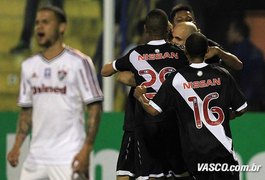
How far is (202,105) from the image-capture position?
8.12 m

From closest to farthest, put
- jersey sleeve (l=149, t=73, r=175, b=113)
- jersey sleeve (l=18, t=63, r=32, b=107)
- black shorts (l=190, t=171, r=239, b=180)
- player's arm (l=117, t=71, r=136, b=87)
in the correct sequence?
1. jersey sleeve (l=18, t=63, r=32, b=107)
2. black shorts (l=190, t=171, r=239, b=180)
3. jersey sleeve (l=149, t=73, r=175, b=113)
4. player's arm (l=117, t=71, r=136, b=87)

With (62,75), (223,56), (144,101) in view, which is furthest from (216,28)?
(62,75)

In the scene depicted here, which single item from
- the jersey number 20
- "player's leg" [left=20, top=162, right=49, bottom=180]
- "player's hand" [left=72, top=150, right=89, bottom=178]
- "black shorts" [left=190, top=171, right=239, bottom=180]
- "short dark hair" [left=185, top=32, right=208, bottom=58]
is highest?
"short dark hair" [left=185, top=32, right=208, bottom=58]

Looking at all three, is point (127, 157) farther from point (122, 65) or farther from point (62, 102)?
point (62, 102)

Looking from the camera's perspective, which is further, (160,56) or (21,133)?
(160,56)

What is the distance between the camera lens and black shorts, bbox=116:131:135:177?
9.72 metres

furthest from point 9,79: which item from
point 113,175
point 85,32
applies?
point 113,175

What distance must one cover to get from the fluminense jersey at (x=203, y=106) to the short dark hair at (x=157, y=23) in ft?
2.71

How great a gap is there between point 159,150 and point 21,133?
1.70 m

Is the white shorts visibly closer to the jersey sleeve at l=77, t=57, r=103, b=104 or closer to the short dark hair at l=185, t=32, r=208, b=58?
the jersey sleeve at l=77, t=57, r=103, b=104

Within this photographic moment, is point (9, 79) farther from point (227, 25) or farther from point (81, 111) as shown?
point (81, 111)

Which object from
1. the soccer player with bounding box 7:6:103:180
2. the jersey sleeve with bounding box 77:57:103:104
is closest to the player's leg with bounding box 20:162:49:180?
the soccer player with bounding box 7:6:103:180

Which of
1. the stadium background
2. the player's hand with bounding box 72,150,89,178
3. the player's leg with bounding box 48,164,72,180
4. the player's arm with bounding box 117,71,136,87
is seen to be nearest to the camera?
the player's hand with bounding box 72,150,89,178

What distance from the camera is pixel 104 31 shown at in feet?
40.0
